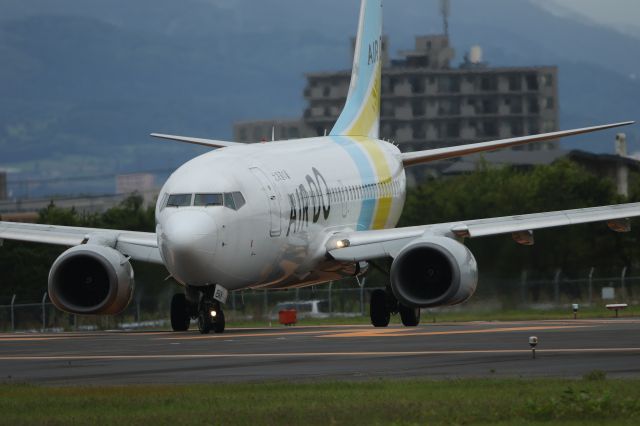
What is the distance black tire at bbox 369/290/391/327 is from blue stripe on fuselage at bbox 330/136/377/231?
13.8 ft

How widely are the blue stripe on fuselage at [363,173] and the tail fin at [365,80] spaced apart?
278 cm

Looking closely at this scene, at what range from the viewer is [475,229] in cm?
3525

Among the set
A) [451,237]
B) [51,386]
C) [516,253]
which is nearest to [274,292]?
[516,253]

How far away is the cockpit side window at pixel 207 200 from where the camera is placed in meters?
31.6

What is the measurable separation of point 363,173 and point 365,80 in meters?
6.40

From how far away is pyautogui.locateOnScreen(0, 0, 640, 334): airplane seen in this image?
31.7 meters

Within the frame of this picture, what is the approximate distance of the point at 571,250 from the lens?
5128cm

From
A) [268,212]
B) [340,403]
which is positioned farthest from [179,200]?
[340,403]

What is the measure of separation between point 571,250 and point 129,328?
13.3 m

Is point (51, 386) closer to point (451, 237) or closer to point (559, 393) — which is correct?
point (559, 393)

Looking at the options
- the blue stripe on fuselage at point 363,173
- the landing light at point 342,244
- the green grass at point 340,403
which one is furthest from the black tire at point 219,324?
the green grass at point 340,403

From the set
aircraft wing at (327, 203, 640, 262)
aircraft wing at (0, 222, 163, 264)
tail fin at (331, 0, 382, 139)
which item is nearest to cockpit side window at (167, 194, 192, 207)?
aircraft wing at (0, 222, 163, 264)

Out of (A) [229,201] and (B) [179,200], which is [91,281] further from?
(A) [229,201]

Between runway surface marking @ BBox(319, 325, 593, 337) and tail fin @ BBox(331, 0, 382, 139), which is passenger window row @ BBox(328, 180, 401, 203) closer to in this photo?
tail fin @ BBox(331, 0, 382, 139)
